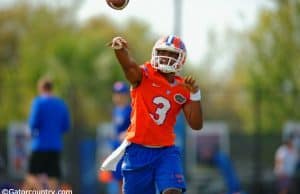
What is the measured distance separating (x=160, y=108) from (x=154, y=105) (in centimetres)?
7

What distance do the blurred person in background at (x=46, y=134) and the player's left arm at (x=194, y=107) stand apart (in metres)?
6.19

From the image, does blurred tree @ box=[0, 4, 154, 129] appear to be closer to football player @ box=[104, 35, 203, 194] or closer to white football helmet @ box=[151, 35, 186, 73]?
football player @ box=[104, 35, 203, 194]

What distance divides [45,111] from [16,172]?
32.8ft

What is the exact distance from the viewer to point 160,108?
9.93m

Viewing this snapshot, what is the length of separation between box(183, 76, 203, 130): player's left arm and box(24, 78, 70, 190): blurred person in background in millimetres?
6189

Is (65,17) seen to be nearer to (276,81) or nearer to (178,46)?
(276,81)

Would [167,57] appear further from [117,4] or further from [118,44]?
[117,4]

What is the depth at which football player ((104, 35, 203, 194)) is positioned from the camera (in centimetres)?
985

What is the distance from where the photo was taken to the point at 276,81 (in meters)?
30.9

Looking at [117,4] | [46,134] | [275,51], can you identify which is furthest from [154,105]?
[275,51]

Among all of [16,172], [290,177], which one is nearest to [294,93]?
[290,177]

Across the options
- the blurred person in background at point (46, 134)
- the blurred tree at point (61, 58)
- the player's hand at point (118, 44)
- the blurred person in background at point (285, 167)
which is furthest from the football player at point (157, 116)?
the blurred tree at point (61, 58)

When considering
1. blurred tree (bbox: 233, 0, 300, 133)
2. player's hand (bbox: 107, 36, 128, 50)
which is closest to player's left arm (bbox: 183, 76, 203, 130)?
player's hand (bbox: 107, 36, 128, 50)

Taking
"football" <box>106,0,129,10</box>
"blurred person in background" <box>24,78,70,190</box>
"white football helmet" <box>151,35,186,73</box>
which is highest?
"football" <box>106,0,129,10</box>
